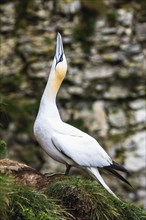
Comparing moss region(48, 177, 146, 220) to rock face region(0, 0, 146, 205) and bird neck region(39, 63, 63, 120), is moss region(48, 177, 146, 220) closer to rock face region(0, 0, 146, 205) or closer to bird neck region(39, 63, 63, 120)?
bird neck region(39, 63, 63, 120)

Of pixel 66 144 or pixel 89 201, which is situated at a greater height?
pixel 66 144

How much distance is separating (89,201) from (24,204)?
3.14 ft

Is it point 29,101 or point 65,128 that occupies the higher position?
point 65,128

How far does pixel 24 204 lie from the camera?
7.82 metres

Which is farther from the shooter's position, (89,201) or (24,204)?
(89,201)

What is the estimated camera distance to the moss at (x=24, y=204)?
7.49 meters

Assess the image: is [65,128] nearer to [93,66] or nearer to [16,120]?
[16,120]

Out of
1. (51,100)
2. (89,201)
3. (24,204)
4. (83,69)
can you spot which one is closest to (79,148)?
(51,100)

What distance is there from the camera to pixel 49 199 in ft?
27.0

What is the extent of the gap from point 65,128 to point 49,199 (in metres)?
1.43

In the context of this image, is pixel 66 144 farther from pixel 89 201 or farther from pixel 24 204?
pixel 24 204

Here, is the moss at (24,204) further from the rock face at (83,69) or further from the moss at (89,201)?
the rock face at (83,69)

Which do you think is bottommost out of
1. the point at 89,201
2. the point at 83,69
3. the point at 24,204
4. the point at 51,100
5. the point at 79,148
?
the point at 83,69

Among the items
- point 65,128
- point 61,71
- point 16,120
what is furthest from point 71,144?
point 16,120
